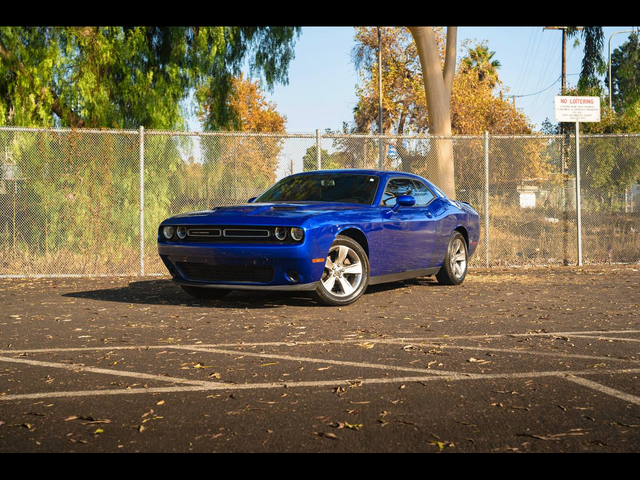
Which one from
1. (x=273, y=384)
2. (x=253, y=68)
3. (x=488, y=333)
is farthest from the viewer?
(x=253, y=68)

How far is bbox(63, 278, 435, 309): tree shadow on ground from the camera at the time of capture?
8906 millimetres

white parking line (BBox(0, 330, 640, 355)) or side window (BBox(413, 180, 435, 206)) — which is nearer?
white parking line (BBox(0, 330, 640, 355))

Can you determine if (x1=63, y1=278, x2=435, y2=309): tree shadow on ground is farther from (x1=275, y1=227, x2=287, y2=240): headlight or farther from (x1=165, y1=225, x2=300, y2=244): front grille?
(x1=275, y1=227, x2=287, y2=240): headlight

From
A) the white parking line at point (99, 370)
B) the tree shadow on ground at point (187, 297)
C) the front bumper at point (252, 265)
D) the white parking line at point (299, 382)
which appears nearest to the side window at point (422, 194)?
the tree shadow on ground at point (187, 297)

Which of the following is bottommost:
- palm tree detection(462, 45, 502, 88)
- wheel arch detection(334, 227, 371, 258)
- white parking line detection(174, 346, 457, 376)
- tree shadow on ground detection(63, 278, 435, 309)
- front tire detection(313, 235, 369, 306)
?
white parking line detection(174, 346, 457, 376)

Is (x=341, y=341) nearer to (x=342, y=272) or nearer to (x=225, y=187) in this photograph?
(x=342, y=272)

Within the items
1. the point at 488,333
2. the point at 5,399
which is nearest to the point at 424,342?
the point at 488,333

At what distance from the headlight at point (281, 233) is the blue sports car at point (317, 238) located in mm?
10

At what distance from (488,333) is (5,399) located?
4005 mm

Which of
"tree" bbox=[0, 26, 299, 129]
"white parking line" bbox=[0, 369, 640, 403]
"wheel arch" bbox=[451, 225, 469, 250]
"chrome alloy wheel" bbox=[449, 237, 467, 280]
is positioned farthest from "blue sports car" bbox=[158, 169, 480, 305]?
"tree" bbox=[0, 26, 299, 129]

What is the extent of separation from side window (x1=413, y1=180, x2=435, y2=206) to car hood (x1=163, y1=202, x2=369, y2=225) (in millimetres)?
1324

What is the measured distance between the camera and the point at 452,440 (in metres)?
3.60

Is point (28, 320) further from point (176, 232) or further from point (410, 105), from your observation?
point (410, 105)

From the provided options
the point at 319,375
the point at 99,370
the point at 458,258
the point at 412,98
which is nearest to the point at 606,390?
the point at 319,375
